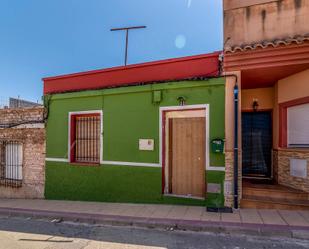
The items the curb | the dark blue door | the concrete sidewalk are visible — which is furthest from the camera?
the dark blue door

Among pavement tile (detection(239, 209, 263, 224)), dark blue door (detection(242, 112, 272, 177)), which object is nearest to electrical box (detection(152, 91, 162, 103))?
dark blue door (detection(242, 112, 272, 177))

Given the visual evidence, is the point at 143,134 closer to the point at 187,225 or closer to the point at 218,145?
the point at 218,145

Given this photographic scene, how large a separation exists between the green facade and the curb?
125 cm

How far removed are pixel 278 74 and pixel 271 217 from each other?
3813 millimetres

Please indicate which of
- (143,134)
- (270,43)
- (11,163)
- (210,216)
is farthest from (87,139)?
(270,43)

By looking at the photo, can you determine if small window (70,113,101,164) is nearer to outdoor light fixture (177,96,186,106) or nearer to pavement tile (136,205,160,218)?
pavement tile (136,205,160,218)

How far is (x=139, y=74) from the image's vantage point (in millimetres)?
7398

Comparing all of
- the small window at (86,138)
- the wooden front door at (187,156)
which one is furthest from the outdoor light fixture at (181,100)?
the small window at (86,138)

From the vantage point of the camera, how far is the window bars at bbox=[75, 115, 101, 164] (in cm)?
809

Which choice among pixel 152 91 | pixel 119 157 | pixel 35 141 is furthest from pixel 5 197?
pixel 152 91

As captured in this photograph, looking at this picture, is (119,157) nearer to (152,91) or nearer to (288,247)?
(152,91)

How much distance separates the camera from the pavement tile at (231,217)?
534 cm

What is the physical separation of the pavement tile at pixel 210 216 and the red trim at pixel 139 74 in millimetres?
3529

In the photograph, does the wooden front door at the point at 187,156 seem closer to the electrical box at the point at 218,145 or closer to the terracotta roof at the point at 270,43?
the electrical box at the point at 218,145
